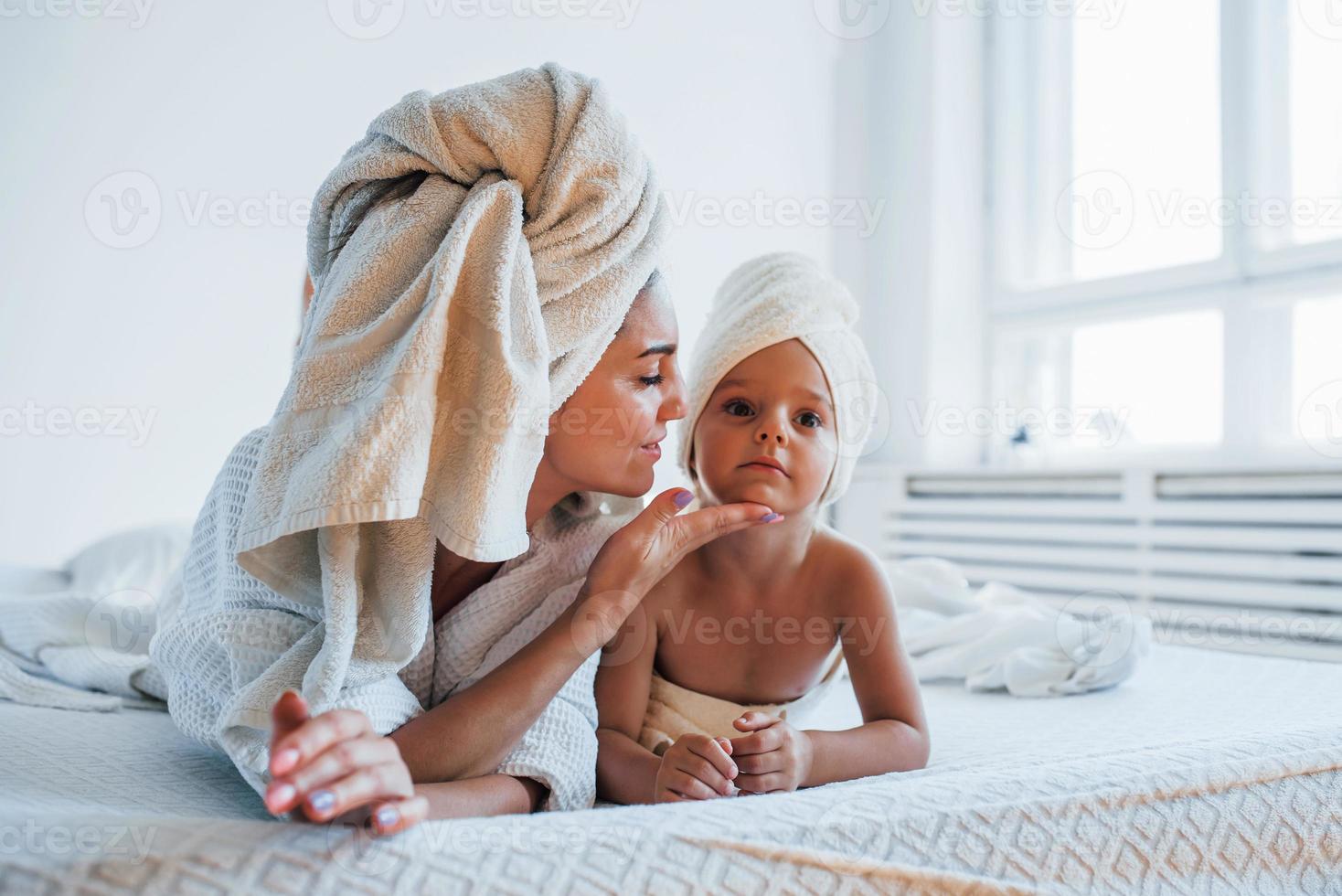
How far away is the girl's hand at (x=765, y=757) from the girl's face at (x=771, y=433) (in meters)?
0.29

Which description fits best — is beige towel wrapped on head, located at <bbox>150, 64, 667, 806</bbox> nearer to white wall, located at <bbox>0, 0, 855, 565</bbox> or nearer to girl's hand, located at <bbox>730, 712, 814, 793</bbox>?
girl's hand, located at <bbox>730, 712, 814, 793</bbox>

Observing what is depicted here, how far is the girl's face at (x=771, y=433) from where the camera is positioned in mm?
1121

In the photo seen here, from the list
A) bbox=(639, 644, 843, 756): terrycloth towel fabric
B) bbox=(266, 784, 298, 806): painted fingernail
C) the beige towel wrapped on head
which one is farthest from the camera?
bbox=(639, 644, 843, 756): terrycloth towel fabric

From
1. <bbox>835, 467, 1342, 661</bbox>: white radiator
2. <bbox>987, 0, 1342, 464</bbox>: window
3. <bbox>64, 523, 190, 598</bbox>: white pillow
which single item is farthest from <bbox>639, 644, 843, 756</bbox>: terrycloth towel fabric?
<bbox>987, 0, 1342, 464</bbox>: window

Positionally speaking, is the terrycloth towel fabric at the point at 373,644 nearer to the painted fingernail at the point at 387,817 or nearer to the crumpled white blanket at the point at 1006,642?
the painted fingernail at the point at 387,817

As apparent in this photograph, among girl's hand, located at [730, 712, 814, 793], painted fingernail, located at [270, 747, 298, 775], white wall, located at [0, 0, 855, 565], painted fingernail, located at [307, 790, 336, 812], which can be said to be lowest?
girl's hand, located at [730, 712, 814, 793]

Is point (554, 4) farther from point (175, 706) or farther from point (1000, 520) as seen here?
point (175, 706)

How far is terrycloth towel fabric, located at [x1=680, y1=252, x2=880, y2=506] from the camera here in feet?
3.92

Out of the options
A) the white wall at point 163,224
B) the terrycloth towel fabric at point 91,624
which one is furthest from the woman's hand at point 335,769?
the white wall at point 163,224

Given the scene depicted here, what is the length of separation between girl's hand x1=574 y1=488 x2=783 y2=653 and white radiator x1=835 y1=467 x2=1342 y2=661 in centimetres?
186

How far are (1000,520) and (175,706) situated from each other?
8.32 feet

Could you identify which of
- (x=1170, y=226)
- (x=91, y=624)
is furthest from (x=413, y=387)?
(x=1170, y=226)

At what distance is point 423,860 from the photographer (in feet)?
1.95

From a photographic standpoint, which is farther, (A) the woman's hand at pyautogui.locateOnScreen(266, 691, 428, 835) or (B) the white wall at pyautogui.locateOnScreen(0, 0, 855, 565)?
(B) the white wall at pyautogui.locateOnScreen(0, 0, 855, 565)
